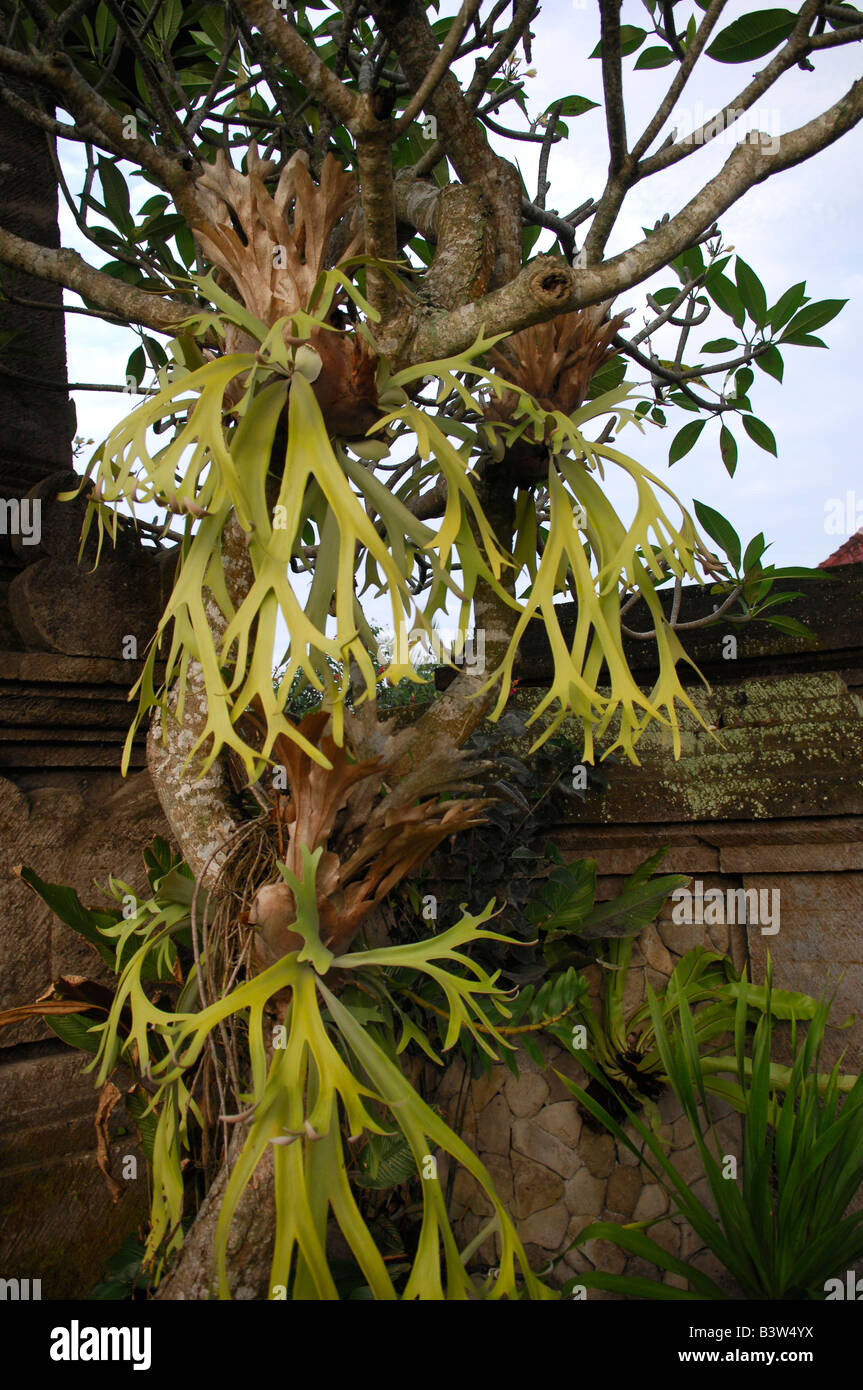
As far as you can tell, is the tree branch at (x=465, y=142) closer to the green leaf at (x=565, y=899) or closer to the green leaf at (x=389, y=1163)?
the green leaf at (x=565, y=899)

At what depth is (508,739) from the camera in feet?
6.16

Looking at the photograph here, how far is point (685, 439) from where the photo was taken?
2.13 m

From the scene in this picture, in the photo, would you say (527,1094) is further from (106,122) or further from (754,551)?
(106,122)

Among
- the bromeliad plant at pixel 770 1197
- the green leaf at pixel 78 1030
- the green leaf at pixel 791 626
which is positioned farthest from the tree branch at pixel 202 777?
the green leaf at pixel 791 626

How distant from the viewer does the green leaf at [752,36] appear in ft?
4.69

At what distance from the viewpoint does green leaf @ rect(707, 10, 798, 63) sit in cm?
143

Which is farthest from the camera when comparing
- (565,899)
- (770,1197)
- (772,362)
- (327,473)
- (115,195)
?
Answer: (115,195)

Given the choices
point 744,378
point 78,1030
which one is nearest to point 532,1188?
point 78,1030

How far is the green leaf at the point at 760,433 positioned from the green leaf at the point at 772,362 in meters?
0.10

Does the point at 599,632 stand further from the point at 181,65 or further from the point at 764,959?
the point at 181,65

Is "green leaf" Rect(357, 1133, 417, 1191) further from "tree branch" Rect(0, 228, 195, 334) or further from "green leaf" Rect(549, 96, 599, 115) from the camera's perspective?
"green leaf" Rect(549, 96, 599, 115)

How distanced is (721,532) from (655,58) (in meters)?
0.94
